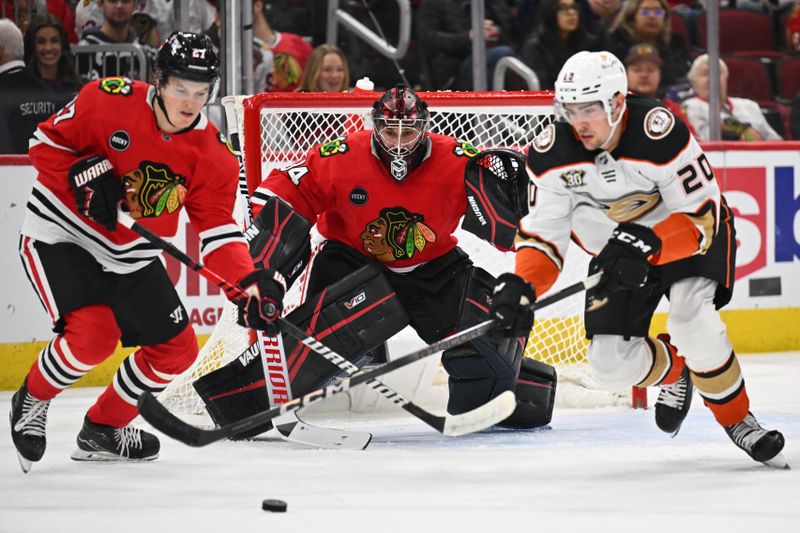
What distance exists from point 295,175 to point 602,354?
109 cm

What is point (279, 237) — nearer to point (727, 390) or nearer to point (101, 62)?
point (727, 390)

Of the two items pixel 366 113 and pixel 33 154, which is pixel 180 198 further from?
pixel 366 113

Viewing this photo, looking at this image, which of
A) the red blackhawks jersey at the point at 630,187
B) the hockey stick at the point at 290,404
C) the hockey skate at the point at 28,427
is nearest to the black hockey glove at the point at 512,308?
the hockey stick at the point at 290,404

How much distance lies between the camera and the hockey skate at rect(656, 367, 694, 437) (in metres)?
3.78

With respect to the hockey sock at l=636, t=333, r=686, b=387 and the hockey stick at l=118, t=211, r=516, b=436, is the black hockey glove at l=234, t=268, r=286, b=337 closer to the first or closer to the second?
the hockey stick at l=118, t=211, r=516, b=436

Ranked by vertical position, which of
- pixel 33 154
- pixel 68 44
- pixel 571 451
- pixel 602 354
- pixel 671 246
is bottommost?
pixel 571 451

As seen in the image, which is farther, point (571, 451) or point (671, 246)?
point (571, 451)

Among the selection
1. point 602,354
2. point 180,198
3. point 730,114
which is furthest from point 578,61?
point 730,114

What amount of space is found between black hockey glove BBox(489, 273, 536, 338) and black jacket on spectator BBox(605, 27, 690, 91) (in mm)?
3253

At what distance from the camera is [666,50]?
6430 mm

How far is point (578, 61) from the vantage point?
3.33 metres

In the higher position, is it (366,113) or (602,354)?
(366,113)

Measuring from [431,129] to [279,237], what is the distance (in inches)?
43.5

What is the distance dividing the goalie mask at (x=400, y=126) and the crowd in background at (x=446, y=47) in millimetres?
1446
